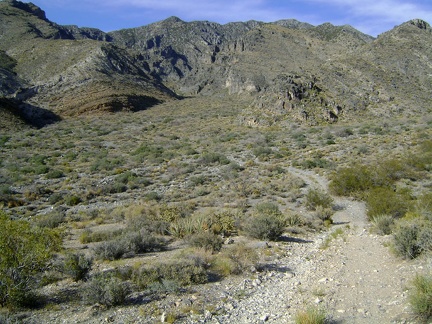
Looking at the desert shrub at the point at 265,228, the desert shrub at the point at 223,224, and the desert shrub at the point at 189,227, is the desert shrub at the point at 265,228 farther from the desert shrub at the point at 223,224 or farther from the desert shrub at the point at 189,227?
the desert shrub at the point at 189,227

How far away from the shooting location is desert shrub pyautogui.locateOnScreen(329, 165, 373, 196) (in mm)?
18172

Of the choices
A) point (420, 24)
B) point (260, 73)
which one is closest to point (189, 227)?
point (420, 24)

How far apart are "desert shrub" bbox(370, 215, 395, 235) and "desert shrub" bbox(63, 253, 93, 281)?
9.05 m

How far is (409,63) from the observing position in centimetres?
5350

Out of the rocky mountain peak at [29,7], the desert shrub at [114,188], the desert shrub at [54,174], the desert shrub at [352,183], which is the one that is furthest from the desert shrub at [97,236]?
the rocky mountain peak at [29,7]

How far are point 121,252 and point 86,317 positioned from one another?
3.43m

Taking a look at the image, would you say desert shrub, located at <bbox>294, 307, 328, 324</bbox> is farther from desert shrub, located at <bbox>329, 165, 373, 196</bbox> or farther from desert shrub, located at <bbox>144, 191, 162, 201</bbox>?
desert shrub, located at <bbox>144, 191, 162, 201</bbox>

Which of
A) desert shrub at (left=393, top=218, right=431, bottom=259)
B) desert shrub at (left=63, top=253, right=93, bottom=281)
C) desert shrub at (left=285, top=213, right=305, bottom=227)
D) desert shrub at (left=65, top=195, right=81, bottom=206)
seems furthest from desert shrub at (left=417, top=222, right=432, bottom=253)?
desert shrub at (left=65, top=195, right=81, bottom=206)

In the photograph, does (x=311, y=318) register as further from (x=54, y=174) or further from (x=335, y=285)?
(x=54, y=174)

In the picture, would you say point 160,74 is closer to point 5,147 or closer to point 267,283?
point 5,147

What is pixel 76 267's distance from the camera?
27.6 feet

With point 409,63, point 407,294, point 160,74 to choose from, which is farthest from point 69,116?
point 160,74

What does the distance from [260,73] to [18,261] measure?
269 ft

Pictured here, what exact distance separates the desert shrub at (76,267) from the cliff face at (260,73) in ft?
128
